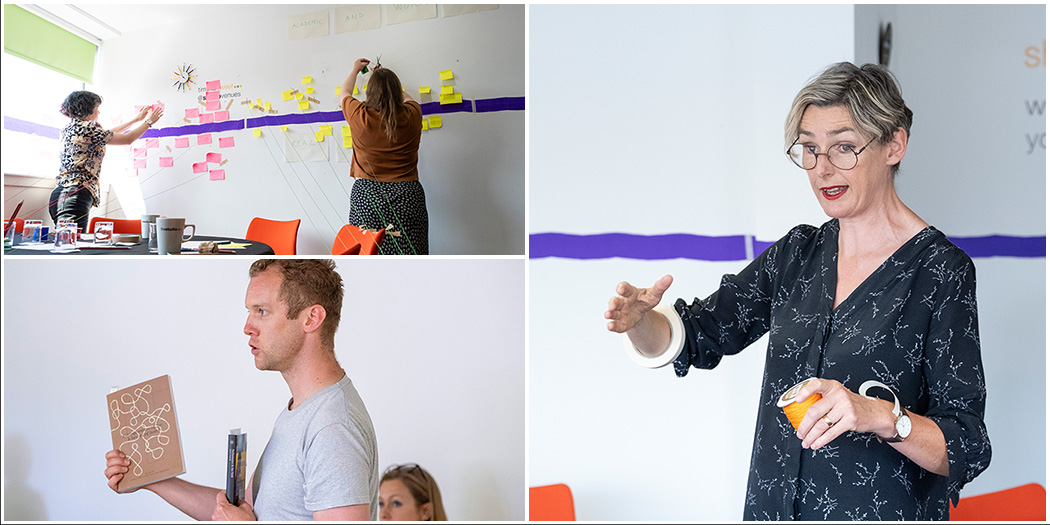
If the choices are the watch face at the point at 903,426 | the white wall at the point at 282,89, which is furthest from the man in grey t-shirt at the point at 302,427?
the watch face at the point at 903,426

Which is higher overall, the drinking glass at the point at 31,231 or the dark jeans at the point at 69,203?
the dark jeans at the point at 69,203

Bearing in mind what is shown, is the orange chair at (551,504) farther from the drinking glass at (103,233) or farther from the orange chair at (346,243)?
the drinking glass at (103,233)

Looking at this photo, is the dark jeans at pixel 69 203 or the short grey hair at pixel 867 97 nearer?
the short grey hair at pixel 867 97

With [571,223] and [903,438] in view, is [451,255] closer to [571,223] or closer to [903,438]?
[571,223]

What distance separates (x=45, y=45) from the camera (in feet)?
5.74

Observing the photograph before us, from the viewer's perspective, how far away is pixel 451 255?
5.91 feet

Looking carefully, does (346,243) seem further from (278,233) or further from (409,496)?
(409,496)

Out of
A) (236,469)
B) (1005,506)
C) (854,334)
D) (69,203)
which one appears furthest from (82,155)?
(1005,506)

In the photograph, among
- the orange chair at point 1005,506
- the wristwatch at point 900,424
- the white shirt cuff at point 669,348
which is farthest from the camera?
the orange chair at point 1005,506

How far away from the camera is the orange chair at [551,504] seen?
7.84 feet

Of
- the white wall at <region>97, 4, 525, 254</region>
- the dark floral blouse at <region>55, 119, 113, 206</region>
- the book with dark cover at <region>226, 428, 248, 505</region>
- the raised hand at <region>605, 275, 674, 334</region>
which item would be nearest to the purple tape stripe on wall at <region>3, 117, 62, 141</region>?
the dark floral blouse at <region>55, 119, 113, 206</region>

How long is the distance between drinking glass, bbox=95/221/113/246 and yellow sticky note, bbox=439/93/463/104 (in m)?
0.89

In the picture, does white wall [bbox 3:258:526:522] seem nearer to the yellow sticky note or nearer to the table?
the table

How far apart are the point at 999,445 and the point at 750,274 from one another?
1413 mm
